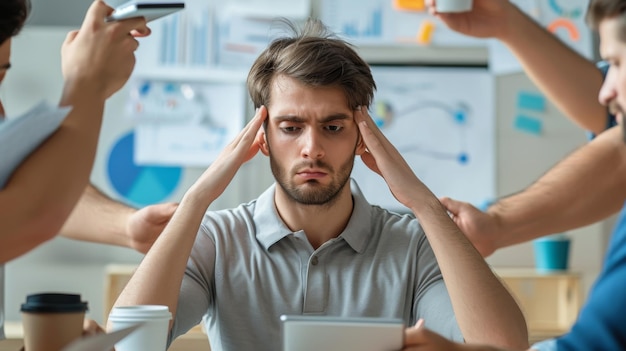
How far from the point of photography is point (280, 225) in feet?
6.07

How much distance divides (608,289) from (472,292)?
572mm

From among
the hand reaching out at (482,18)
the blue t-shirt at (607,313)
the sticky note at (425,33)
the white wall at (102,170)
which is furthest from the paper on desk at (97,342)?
the sticky note at (425,33)

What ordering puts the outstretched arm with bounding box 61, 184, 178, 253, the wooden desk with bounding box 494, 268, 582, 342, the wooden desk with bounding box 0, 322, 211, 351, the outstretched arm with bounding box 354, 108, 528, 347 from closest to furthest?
1. the wooden desk with bounding box 0, 322, 211, 351
2. the outstretched arm with bounding box 354, 108, 528, 347
3. the outstretched arm with bounding box 61, 184, 178, 253
4. the wooden desk with bounding box 494, 268, 582, 342

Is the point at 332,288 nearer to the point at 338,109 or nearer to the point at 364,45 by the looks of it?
the point at 338,109

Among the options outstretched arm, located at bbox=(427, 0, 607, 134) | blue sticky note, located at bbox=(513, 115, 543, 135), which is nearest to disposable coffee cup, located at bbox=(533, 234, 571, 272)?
blue sticky note, located at bbox=(513, 115, 543, 135)

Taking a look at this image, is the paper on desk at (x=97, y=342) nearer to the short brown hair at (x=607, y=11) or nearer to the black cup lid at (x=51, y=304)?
the black cup lid at (x=51, y=304)

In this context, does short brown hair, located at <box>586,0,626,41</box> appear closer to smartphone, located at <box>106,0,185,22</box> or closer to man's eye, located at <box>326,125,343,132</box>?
smartphone, located at <box>106,0,185,22</box>

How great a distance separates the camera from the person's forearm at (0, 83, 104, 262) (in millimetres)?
1074

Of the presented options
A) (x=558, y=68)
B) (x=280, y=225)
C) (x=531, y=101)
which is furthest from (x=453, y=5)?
(x=531, y=101)

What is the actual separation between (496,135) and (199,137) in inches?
53.2

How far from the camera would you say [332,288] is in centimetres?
179

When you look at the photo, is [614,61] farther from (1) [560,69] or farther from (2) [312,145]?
(1) [560,69]

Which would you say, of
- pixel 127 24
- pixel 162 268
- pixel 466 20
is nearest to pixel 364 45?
pixel 466 20

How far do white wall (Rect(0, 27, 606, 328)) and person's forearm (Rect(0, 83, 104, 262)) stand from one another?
8.21ft
